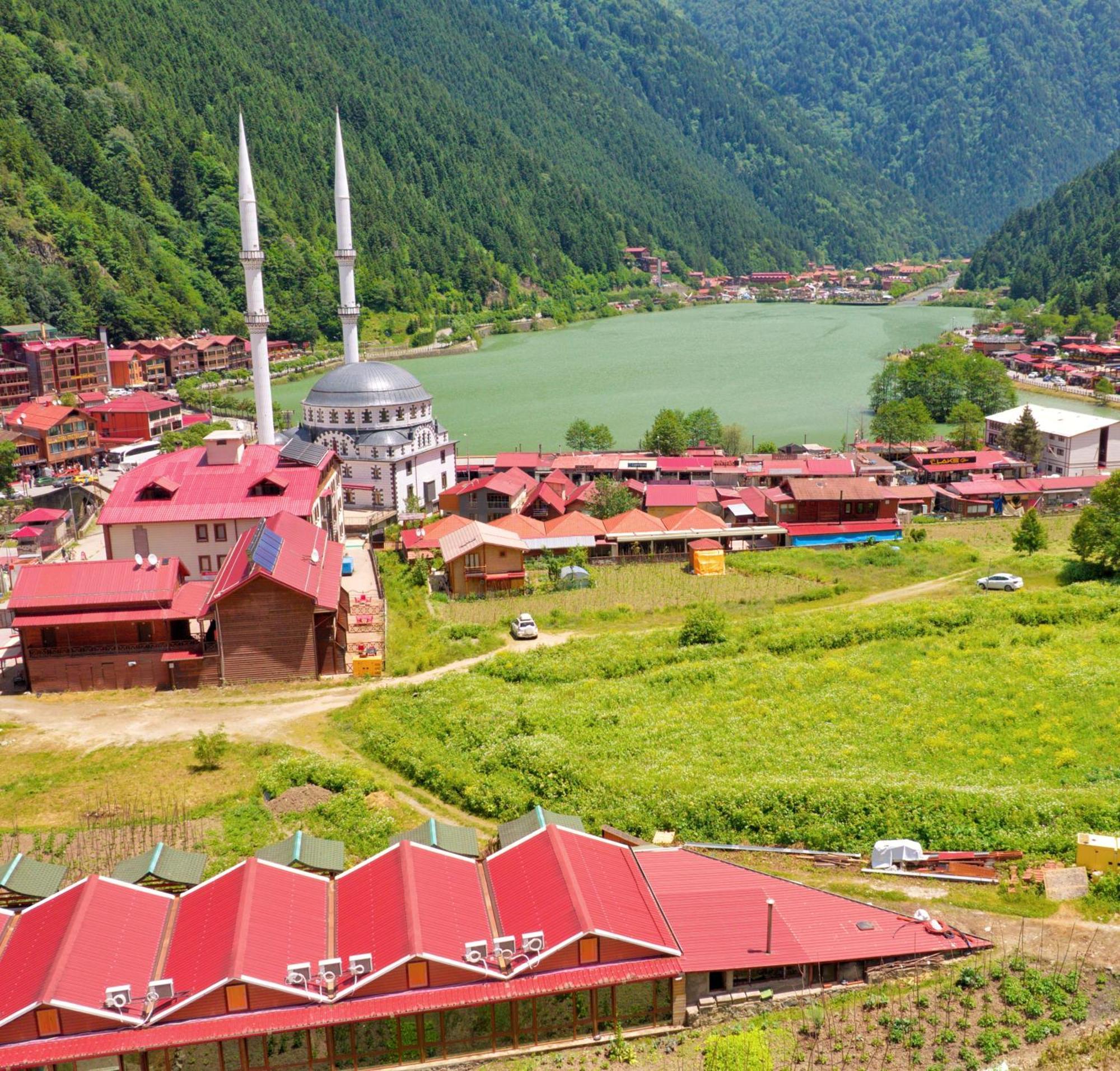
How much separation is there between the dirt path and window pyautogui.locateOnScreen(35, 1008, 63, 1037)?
328 inches

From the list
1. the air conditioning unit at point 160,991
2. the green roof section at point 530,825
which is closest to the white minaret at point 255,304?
the green roof section at point 530,825

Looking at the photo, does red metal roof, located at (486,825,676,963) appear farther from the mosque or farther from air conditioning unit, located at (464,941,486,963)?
the mosque

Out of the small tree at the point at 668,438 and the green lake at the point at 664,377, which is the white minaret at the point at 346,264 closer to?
the green lake at the point at 664,377

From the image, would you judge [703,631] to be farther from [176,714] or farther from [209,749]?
[176,714]

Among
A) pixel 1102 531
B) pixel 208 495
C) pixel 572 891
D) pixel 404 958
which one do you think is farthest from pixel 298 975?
pixel 1102 531

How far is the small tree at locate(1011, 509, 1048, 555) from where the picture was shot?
2945cm

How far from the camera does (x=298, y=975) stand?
11031mm

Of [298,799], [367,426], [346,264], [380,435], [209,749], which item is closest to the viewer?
[298,799]

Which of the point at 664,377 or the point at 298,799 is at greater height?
the point at 664,377

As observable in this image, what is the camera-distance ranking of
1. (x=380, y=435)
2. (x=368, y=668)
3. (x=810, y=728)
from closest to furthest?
(x=810, y=728) < (x=368, y=668) < (x=380, y=435)

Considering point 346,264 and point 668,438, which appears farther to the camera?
point 346,264

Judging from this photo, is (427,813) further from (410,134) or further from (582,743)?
(410,134)

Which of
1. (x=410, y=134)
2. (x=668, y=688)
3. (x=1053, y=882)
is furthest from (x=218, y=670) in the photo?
(x=410, y=134)

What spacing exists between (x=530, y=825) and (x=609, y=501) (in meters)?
20.4
